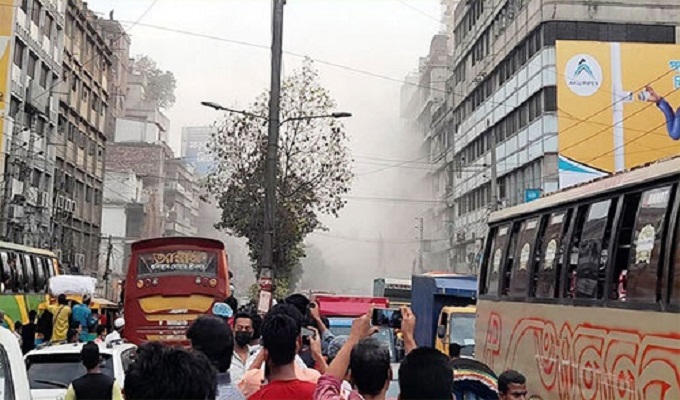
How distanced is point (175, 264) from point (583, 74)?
80.7ft

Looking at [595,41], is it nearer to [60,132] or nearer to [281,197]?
[281,197]

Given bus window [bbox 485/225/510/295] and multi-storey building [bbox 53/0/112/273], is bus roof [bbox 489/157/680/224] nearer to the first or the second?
bus window [bbox 485/225/510/295]

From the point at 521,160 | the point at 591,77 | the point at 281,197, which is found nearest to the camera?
the point at 281,197

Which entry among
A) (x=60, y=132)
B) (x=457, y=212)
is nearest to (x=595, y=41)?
(x=457, y=212)

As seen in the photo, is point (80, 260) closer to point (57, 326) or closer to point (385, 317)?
point (57, 326)

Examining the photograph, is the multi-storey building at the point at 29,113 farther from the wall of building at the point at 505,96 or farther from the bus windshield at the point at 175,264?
the wall of building at the point at 505,96

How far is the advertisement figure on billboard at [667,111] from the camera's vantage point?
A: 3662cm

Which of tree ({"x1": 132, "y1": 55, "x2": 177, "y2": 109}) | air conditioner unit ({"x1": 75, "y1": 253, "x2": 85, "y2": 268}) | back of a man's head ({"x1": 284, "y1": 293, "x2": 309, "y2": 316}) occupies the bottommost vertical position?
back of a man's head ({"x1": 284, "y1": 293, "x2": 309, "y2": 316})

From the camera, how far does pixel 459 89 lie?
186 feet

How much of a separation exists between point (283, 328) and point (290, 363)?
0.17 m

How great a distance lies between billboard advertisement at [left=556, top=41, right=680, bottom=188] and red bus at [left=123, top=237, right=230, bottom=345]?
22231 millimetres

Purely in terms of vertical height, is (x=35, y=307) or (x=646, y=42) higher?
(x=646, y=42)

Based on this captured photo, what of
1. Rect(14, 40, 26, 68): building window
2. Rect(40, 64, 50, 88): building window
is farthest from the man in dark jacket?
Rect(40, 64, 50, 88): building window

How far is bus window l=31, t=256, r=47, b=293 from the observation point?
73.5 ft
